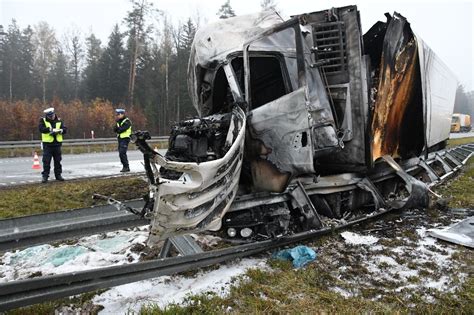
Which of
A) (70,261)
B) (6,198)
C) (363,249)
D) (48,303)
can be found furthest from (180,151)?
(6,198)

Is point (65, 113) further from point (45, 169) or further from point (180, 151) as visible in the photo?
point (180, 151)

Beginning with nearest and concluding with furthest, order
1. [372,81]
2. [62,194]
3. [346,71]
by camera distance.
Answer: [346,71]
[372,81]
[62,194]

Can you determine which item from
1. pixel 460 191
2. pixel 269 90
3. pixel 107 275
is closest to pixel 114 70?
pixel 269 90

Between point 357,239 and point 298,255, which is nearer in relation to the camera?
point 298,255

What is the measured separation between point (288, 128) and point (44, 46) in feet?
120

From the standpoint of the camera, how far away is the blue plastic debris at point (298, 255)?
124 inches

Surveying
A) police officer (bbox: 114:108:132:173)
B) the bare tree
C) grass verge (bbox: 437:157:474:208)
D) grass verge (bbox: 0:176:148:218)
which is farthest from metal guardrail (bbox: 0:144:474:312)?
the bare tree

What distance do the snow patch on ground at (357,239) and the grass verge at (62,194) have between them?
3.29m

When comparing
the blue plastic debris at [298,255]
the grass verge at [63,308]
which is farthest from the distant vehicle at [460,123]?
the grass verge at [63,308]

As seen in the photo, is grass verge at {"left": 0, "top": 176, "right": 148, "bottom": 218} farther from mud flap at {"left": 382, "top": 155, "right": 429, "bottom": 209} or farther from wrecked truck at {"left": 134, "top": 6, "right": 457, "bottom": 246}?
mud flap at {"left": 382, "top": 155, "right": 429, "bottom": 209}

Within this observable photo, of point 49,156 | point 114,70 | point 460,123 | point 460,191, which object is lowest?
point 460,191

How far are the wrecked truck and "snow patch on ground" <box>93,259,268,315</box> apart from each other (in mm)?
374

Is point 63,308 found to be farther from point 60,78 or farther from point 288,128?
point 60,78

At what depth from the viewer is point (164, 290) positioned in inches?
105
